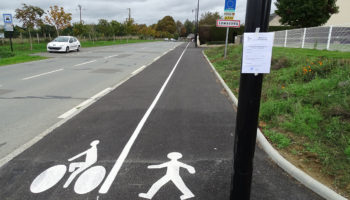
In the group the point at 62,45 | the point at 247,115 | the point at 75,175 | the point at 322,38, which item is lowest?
the point at 75,175

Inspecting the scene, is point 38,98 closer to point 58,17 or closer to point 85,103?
point 85,103

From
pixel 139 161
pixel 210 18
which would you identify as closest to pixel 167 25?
pixel 210 18

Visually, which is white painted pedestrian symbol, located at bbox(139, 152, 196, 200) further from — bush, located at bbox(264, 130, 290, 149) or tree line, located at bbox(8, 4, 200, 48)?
tree line, located at bbox(8, 4, 200, 48)

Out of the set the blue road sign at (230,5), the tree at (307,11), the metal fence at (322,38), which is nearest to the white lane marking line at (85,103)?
the blue road sign at (230,5)

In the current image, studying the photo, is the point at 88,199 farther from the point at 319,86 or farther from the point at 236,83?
the point at 236,83

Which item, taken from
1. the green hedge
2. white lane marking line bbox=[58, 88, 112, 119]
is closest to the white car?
white lane marking line bbox=[58, 88, 112, 119]

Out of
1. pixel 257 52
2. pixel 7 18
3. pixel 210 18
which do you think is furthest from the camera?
pixel 210 18

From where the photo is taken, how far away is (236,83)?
31.4ft

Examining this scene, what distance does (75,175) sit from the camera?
11.6 ft

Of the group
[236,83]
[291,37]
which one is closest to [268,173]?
[236,83]

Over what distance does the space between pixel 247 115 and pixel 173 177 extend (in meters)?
1.61

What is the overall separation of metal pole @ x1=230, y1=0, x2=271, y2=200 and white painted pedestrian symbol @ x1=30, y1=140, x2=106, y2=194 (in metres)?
1.90

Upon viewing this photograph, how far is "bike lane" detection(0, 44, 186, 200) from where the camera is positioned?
126 inches

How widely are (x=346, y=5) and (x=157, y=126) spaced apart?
48.8 m
